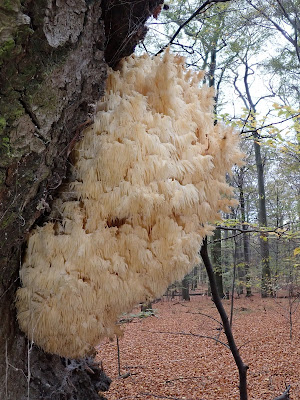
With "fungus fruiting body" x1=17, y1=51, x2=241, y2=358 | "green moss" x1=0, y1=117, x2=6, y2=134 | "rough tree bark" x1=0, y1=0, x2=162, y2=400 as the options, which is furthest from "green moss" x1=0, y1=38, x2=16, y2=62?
"fungus fruiting body" x1=17, y1=51, x2=241, y2=358

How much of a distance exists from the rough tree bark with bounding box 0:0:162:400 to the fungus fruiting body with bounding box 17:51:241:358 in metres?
0.13

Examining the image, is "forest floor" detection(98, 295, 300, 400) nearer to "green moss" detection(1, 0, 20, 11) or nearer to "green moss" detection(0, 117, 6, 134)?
"green moss" detection(0, 117, 6, 134)

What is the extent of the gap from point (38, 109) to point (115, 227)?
0.76 metres

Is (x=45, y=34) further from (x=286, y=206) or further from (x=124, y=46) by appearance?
(x=286, y=206)

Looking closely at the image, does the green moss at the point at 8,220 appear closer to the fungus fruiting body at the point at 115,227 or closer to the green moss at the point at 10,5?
the fungus fruiting body at the point at 115,227

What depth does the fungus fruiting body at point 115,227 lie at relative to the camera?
1704mm

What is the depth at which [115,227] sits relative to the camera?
178 cm

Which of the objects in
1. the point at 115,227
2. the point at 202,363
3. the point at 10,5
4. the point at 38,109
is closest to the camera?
the point at 10,5

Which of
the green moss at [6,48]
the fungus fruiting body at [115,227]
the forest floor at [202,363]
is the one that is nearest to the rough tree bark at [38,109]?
the green moss at [6,48]

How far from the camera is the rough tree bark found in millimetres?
1336

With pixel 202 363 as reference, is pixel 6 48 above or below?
above

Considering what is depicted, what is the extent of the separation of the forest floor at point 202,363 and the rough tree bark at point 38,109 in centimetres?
237

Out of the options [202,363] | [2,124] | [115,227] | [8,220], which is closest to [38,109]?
[2,124]

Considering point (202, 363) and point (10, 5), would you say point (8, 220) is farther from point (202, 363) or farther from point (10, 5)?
point (202, 363)
